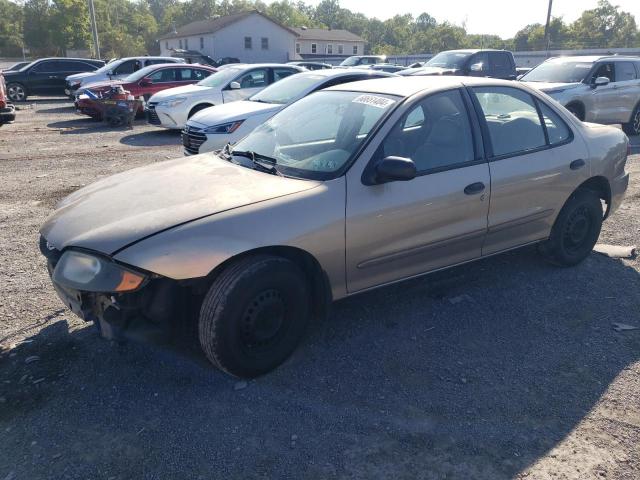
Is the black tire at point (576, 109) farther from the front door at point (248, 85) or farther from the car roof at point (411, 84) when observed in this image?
the car roof at point (411, 84)

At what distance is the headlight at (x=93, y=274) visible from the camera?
2.76 m

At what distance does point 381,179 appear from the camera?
11.0 ft

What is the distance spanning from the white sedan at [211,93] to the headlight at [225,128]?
4.02 meters

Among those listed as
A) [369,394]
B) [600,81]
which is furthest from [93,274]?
[600,81]

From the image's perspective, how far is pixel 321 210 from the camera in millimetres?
3205

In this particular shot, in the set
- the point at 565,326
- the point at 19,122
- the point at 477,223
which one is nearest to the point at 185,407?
the point at 477,223

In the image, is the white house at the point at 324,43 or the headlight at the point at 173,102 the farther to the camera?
the white house at the point at 324,43

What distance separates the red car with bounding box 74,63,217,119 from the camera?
14625mm

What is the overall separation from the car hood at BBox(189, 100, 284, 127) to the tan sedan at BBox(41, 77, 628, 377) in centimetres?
418

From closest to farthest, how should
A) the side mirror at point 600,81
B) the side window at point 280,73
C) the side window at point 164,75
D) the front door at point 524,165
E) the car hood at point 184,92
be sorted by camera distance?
the front door at point 524,165
the side mirror at point 600,81
the car hood at point 184,92
the side window at point 280,73
the side window at point 164,75

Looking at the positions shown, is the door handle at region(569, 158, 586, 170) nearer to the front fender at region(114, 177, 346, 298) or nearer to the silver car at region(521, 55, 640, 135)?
the front fender at region(114, 177, 346, 298)

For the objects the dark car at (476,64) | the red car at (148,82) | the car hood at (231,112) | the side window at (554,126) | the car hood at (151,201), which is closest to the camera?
the car hood at (151,201)

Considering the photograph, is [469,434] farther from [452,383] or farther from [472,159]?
[472,159]

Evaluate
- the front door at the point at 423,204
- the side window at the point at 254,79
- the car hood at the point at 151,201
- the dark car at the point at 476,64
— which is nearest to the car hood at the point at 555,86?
the dark car at the point at 476,64
